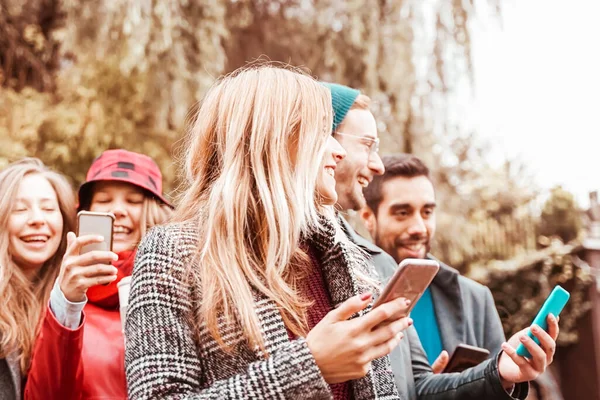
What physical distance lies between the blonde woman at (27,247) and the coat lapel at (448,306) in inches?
56.0

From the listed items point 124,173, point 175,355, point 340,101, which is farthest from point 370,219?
point 175,355

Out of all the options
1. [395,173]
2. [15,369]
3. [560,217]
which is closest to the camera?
[15,369]

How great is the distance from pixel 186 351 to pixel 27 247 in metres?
1.38

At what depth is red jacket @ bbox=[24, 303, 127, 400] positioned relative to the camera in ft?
6.63

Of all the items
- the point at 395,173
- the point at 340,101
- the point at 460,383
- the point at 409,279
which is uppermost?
the point at 340,101

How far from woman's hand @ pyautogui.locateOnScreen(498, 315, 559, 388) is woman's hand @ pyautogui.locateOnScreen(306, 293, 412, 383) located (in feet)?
1.88

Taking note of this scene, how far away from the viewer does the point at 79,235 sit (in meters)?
2.10

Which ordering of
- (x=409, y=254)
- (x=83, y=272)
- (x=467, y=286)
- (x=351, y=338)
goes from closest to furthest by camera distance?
1. (x=351, y=338)
2. (x=83, y=272)
3. (x=467, y=286)
4. (x=409, y=254)

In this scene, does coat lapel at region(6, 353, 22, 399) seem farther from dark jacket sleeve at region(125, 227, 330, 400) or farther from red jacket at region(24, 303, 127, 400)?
dark jacket sleeve at region(125, 227, 330, 400)

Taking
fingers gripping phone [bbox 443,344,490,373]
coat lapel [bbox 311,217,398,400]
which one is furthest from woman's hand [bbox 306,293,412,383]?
fingers gripping phone [bbox 443,344,490,373]

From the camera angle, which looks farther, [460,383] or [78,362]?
[460,383]

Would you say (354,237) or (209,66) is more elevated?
(209,66)

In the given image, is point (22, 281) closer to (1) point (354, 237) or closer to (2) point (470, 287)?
(1) point (354, 237)

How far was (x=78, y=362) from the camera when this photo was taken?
206cm
